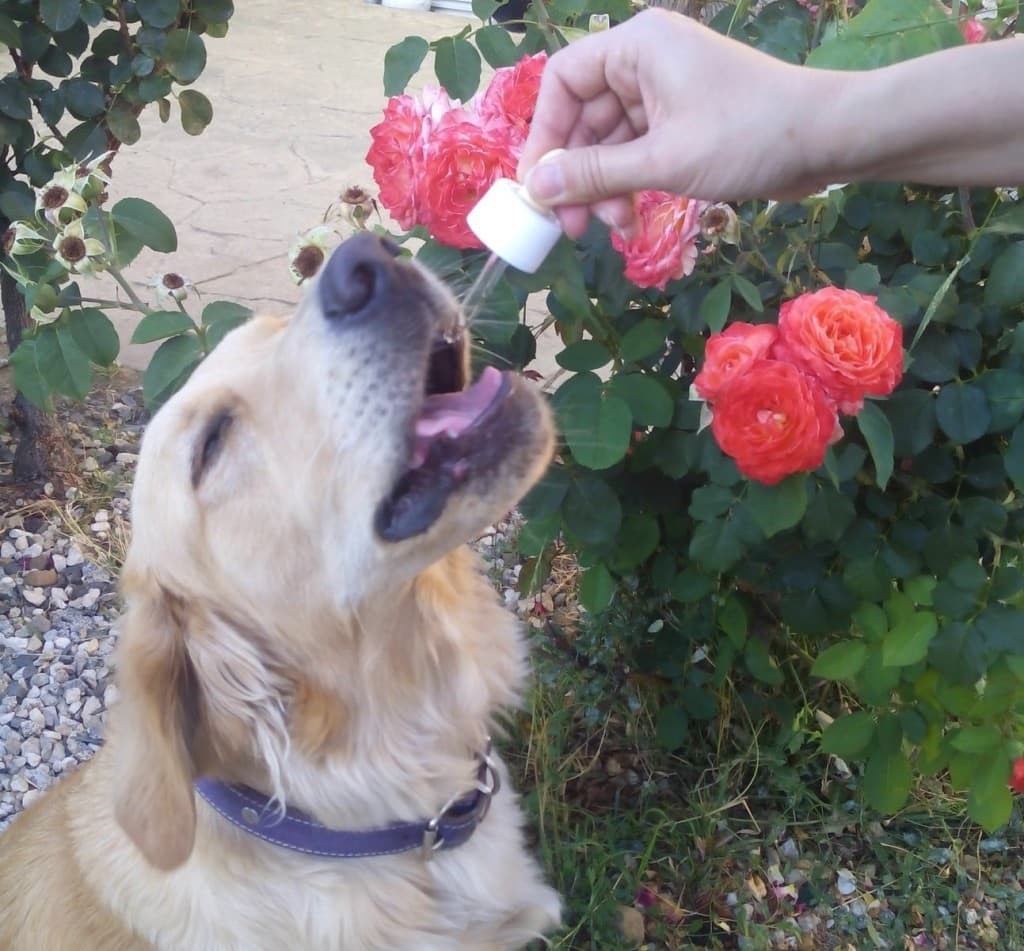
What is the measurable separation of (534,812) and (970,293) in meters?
1.64

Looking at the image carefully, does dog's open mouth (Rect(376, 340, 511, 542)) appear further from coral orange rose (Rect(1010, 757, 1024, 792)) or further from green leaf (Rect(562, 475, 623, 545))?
coral orange rose (Rect(1010, 757, 1024, 792))

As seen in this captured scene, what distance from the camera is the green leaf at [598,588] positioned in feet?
7.64

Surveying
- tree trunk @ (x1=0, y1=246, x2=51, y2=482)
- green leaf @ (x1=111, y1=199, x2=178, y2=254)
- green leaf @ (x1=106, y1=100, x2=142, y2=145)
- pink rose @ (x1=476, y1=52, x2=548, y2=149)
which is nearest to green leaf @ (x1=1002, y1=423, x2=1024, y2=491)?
pink rose @ (x1=476, y1=52, x2=548, y2=149)

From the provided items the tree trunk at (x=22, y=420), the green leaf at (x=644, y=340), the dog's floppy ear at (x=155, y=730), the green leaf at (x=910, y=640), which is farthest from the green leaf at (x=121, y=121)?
the green leaf at (x=910, y=640)

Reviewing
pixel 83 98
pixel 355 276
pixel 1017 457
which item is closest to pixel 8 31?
pixel 83 98

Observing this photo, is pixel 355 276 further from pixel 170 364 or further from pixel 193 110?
pixel 193 110

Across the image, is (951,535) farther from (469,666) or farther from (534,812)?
(534,812)

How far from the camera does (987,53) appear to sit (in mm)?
1433

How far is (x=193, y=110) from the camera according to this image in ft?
9.85

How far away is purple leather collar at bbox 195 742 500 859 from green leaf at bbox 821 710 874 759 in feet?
2.69

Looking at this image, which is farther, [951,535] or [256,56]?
[256,56]

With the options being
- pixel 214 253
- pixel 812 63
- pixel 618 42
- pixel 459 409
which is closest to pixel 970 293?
pixel 812 63

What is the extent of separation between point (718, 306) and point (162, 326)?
1.07 metres

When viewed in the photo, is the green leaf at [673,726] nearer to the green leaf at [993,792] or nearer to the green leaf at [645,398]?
the green leaf at [993,792]
